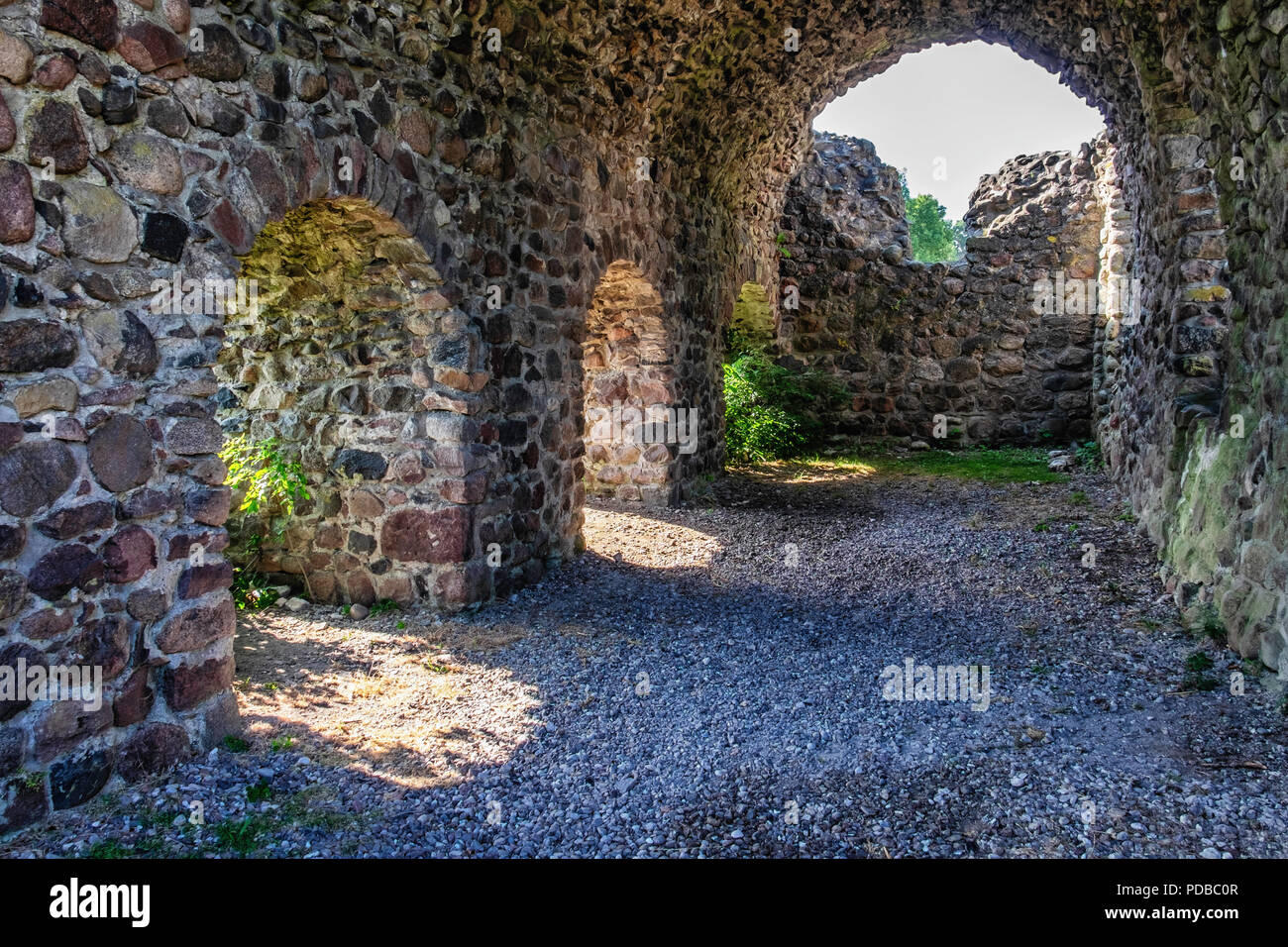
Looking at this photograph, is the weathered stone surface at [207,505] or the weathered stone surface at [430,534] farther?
the weathered stone surface at [430,534]

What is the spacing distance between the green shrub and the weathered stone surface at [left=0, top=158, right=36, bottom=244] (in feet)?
25.3

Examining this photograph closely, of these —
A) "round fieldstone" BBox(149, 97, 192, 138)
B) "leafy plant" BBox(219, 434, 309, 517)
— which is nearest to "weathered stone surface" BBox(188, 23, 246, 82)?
"round fieldstone" BBox(149, 97, 192, 138)

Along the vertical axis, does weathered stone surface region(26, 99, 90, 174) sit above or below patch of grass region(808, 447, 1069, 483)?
above

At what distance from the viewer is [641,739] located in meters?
3.40

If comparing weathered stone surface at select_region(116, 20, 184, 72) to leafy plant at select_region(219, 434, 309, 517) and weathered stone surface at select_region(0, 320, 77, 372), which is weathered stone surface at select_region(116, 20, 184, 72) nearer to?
weathered stone surface at select_region(0, 320, 77, 372)

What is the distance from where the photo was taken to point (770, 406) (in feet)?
34.7

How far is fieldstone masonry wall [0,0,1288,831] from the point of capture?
2.69 metres

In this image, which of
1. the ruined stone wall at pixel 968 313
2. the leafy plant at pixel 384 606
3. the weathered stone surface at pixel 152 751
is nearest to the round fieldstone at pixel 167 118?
the weathered stone surface at pixel 152 751

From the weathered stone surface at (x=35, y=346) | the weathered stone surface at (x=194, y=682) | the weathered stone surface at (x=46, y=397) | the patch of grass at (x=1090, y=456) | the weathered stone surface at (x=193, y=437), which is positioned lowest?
the weathered stone surface at (x=194, y=682)

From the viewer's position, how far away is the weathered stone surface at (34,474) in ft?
8.44

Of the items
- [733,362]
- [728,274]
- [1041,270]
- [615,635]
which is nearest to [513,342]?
[615,635]

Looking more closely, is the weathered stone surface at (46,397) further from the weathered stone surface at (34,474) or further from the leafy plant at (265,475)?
the leafy plant at (265,475)

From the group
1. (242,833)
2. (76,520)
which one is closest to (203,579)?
(76,520)

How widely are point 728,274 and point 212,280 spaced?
6.65m
